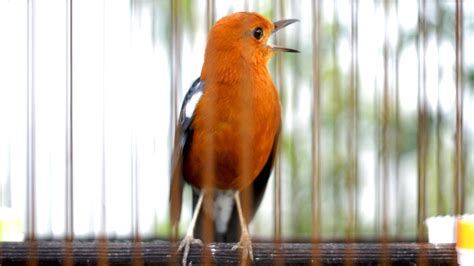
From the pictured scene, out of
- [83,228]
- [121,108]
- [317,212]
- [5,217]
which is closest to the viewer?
[317,212]

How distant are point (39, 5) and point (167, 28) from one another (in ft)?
1.61

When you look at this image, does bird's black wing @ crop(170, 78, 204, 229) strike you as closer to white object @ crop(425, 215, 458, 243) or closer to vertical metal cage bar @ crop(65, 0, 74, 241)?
vertical metal cage bar @ crop(65, 0, 74, 241)

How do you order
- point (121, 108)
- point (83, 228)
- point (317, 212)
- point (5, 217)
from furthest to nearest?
point (83, 228) → point (121, 108) → point (5, 217) → point (317, 212)

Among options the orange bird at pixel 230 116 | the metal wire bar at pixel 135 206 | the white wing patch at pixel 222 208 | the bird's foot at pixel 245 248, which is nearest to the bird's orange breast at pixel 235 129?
the orange bird at pixel 230 116

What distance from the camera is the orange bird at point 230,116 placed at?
1.85 m

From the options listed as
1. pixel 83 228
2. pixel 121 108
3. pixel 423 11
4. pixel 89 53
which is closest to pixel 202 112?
pixel 121 108

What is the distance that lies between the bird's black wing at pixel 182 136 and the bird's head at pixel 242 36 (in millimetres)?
84

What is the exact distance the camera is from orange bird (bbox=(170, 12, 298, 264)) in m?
1.85

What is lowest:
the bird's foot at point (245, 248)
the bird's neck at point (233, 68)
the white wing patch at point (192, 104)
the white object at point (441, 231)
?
the bird's foot at point (245, 248)

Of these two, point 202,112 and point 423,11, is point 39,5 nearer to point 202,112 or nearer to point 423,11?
point 202,112

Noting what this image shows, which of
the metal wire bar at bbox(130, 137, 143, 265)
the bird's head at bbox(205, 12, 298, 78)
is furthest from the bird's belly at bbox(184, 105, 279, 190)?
the metal wire bar at bbox(130, 137, 143, 265)

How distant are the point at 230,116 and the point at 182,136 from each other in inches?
6.9

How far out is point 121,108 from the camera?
186 cm

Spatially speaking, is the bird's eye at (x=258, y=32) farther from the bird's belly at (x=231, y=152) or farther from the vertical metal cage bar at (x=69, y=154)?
the vertical metal cage bar at (x=69, y=154)
